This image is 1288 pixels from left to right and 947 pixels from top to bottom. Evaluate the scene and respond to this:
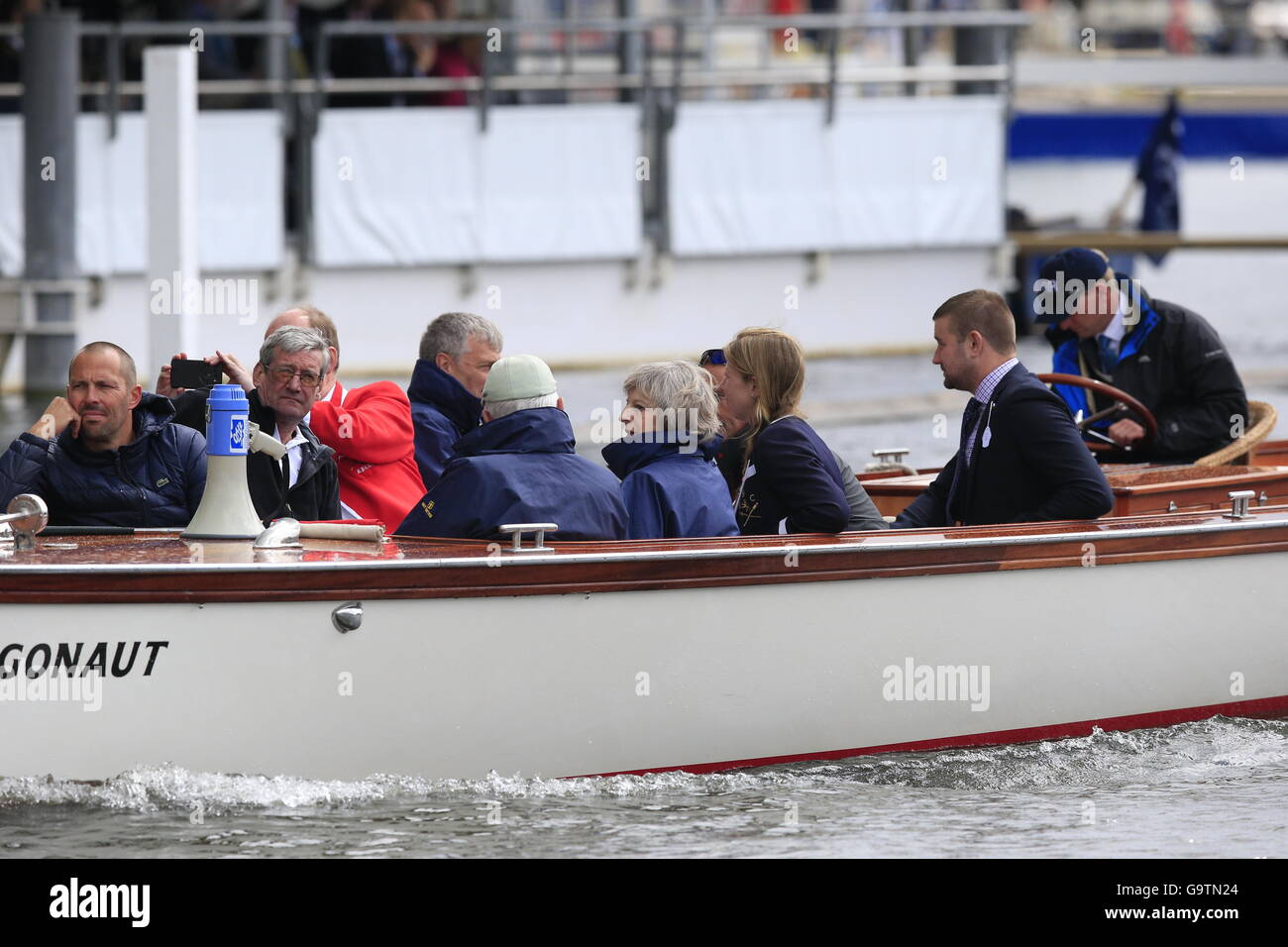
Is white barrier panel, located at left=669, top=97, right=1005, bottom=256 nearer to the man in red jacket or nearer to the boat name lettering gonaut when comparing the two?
the man in red jacket

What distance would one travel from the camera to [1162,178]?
20.6 meters

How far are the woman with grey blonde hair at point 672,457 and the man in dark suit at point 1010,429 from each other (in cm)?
77

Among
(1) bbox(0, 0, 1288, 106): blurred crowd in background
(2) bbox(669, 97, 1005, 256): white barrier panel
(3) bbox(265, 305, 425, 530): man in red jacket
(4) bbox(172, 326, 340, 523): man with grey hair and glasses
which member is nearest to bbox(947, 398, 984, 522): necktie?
(3) bbox(265, 305, 425, 530): man in red jacket

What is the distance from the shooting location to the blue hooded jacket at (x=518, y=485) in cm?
595

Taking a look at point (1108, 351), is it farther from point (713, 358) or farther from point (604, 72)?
point (604, 72)

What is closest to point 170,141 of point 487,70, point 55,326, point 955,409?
point 55,326

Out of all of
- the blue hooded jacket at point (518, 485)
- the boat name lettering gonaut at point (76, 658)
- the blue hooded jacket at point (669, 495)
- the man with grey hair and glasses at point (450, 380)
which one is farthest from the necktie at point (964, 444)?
the boat name lettering gonaut at point (76, 658)

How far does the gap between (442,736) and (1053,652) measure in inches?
75.7

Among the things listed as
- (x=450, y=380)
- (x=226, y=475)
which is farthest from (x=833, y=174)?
(x=226, y=475)

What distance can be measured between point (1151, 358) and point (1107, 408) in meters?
0.25

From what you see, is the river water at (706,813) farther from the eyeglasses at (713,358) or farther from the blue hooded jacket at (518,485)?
the eyeglasses at (713,358)

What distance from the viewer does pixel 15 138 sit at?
15.5 m

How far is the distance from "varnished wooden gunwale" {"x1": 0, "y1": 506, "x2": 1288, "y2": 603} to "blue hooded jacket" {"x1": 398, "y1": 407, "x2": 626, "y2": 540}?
78 mm

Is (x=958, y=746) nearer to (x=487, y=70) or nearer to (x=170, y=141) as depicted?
(x=170, y=141)
